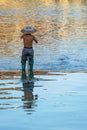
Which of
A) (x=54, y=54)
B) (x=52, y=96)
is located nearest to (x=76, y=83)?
(x=52, y=96)

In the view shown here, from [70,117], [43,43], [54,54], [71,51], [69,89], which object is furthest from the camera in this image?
[43,43]

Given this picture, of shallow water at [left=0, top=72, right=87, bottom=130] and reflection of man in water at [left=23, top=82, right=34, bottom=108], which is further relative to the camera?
reflection of man in water at [left=23, top=82, right=34, bottom=108]

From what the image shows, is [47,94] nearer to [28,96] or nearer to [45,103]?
[28,96]

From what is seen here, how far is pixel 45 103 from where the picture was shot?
12.6 m

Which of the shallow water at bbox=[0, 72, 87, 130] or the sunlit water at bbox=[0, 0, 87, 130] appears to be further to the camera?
the sunlit water at bbox=[0, 0, 87, 130]

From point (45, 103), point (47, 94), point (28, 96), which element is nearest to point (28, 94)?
point (28, 96)

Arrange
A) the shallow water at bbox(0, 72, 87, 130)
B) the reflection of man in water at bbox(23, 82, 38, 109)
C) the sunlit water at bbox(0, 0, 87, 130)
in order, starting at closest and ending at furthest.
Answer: the shallow water at bbox(0, 72, 87, 130) → the sunlit water at bbox(0, 0, 87, 130) → the reflection of man in water at bbox(23, 82, 38, 109)

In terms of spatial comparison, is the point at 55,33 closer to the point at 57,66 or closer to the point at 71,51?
the point at 71,51

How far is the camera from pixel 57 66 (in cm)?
2050

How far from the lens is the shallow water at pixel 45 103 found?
10500 mm

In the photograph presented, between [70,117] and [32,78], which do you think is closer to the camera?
[70,117]

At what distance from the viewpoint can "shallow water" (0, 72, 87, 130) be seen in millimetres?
10500

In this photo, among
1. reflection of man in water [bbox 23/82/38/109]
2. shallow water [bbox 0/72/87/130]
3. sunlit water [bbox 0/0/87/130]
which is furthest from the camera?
reflection of man in water [bbox 23/82/38/109]

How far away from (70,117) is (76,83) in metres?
4.70
